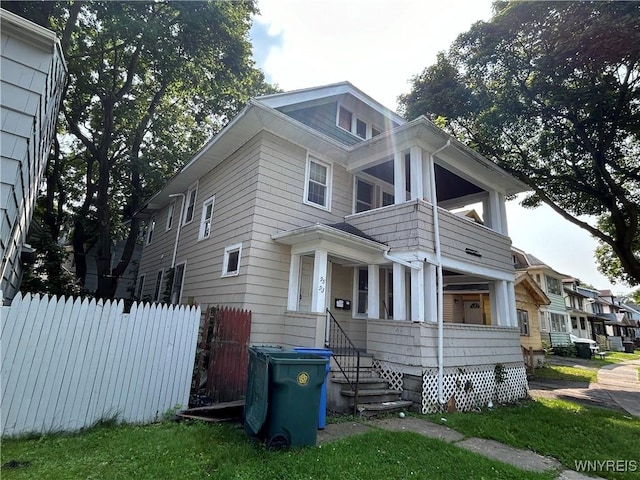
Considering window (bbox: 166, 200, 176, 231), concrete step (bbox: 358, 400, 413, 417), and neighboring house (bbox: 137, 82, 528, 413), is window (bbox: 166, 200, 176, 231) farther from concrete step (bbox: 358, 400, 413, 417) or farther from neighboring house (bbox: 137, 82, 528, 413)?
concrete step (bbox: 358, 400, 413, 417)

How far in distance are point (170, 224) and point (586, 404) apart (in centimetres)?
1577

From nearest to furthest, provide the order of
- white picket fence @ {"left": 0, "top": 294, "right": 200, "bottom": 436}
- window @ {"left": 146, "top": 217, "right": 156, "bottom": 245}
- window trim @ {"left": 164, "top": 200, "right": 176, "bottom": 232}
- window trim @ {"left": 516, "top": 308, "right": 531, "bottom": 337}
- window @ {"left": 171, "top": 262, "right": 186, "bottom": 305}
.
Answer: white picket fence @ {"left": 0, "top": 294, "right": 200, "bottom": 436} → window @ {"left": 171, "top": 262, "right": 186, "bottom": 305} → window trim @ {"left": 164, "top": 200, "right": 176, "bottom": 232} → window @ {"left": 146, "top": 217, "right": 156, "bottom": 245} → window trim @ {"left": 516, "top": 308, "right": 531, "bottom": 337}

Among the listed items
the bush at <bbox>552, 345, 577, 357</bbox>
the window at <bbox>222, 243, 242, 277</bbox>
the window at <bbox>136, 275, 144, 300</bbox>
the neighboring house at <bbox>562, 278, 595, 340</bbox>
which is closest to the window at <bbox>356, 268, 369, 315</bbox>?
the window at <bbox>222, 243, 242, 277</bbox>

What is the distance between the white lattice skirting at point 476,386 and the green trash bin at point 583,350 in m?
20.0

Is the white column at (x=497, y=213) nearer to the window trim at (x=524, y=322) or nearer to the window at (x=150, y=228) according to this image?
the window trim at (x=524, y=322)

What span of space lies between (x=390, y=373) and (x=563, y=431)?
3211 mm

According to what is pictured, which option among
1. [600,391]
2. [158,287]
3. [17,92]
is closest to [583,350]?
[600,391]

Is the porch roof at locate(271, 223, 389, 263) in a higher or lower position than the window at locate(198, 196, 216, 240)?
lower

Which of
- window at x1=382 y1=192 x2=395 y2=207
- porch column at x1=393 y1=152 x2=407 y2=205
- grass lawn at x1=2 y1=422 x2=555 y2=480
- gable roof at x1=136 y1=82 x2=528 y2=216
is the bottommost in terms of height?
grass lawn at x1=2 y1=422 x2=555 y2=480

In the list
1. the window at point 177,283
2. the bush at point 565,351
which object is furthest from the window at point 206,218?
the bush at point 565,351

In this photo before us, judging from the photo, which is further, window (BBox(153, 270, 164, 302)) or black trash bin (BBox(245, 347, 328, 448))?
window (BBox(153, 270, 164, 302))

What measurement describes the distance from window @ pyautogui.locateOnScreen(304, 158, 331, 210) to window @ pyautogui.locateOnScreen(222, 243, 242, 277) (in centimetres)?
239

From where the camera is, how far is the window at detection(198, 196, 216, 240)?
35.7 ft

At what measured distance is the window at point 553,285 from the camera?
89.3 ft
